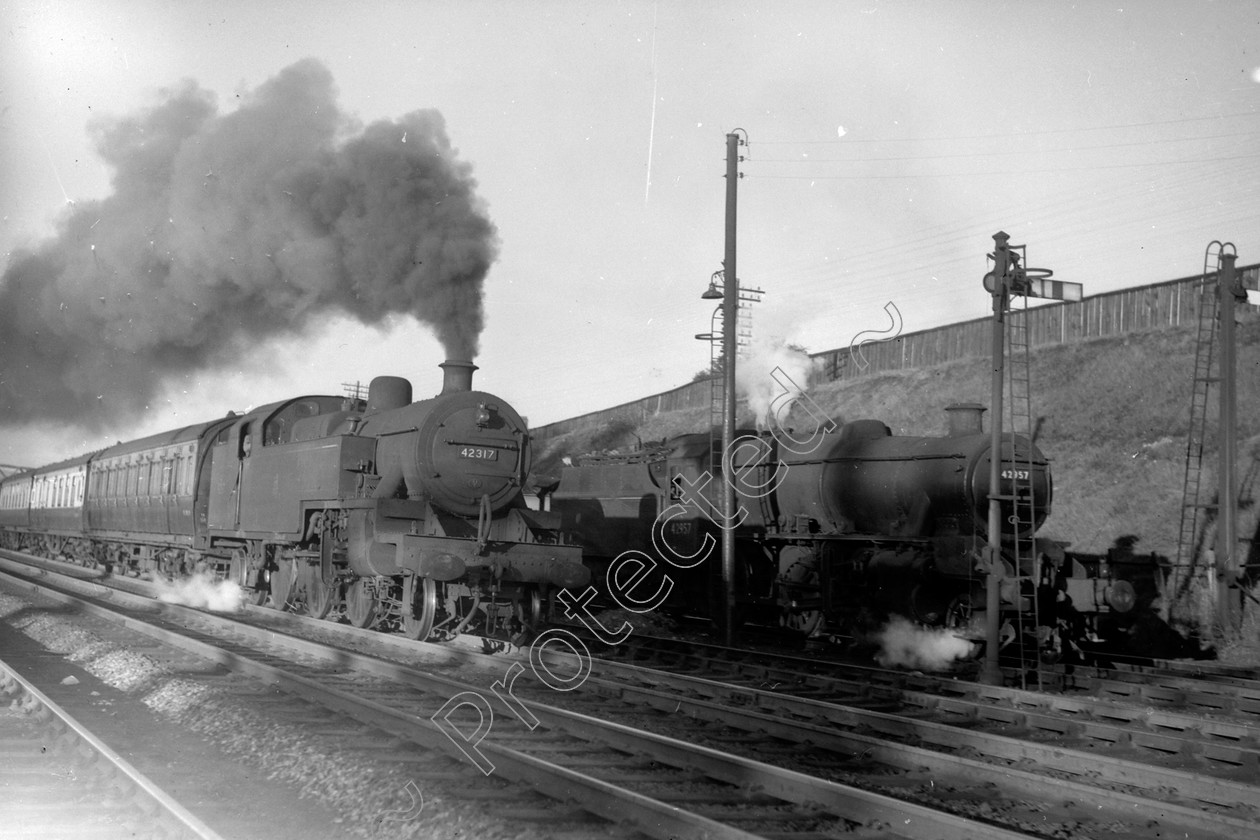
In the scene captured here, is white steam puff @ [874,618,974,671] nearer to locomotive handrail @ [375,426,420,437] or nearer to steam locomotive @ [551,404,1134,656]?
steam locomotive @ [551,404,1134,656]

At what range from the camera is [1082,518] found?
21.3m

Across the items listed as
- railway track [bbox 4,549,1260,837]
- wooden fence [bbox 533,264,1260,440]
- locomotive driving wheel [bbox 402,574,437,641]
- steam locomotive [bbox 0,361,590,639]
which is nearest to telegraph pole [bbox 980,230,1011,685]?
railway track [bbox 4,549,1260,837]

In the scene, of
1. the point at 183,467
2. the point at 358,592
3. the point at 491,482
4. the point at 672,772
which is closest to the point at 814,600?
the point at 491,482

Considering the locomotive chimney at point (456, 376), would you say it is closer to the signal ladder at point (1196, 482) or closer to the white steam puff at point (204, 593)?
the white steam puff at point (204, 593)

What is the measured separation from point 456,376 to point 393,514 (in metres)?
2.25

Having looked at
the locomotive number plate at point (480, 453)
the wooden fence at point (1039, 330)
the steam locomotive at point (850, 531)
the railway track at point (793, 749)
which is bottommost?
the railway track at point (793, 749)

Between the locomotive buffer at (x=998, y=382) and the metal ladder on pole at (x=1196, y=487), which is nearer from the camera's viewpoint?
the locomotive buffer at (x=998, y=382)

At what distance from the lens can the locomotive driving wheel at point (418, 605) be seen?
12367 millimetres

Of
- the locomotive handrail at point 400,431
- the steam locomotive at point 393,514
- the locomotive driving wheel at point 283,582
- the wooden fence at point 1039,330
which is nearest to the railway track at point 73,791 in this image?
the steam locomotive at point 393,514

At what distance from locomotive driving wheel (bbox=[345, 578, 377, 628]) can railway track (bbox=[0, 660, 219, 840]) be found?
5.26 m

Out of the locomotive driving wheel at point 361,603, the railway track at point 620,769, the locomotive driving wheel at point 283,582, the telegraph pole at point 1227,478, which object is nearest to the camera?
the railway track at point 620,769

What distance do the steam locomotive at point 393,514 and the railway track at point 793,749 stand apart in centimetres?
126

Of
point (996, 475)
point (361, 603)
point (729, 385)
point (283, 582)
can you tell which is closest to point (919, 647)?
point (996, 475)

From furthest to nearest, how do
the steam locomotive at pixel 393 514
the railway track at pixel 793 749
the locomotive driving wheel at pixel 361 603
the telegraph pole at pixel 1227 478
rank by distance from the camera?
the telegraph pole at pixel 1227 478 → the locomotive driving wheel at pixel 361 603 → the steam locomotive at pixel 393 514 → the railway track at pixel 793 749
